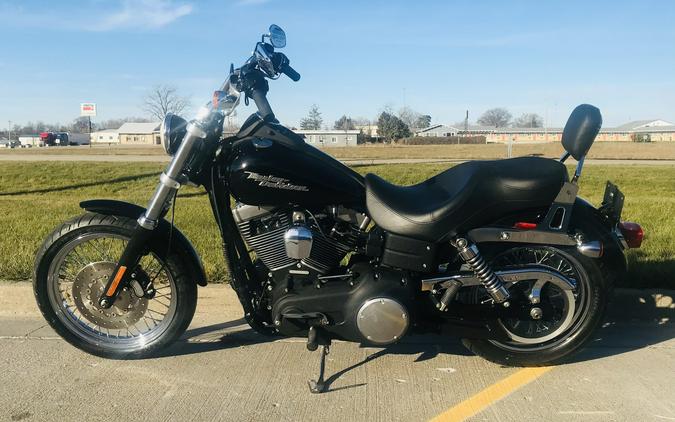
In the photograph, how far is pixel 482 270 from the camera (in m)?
3.07

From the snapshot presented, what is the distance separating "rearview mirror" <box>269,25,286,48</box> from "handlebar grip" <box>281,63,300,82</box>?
13 cm

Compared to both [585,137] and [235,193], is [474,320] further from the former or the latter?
[235,193]

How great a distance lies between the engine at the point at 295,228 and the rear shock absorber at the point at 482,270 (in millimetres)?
581

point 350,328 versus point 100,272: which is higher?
point 100,272

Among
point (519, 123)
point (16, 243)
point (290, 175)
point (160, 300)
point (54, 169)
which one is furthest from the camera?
point (519, 123)

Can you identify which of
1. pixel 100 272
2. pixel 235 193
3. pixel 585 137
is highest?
pixel 585 137

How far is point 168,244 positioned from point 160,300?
28.6 inches

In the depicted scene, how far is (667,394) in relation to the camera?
9.94 feet

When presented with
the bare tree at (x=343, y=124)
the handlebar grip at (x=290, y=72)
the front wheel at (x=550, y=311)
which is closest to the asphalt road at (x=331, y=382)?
the front wheel at (x=550, y=311)

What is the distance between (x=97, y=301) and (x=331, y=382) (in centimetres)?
145

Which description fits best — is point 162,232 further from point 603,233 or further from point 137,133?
point 137,133

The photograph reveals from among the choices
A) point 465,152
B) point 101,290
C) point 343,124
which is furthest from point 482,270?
point 343,124

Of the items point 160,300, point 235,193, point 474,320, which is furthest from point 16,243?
point 474,320

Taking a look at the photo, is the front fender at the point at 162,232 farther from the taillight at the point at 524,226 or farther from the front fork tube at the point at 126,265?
the taillight at the point at 524,226
